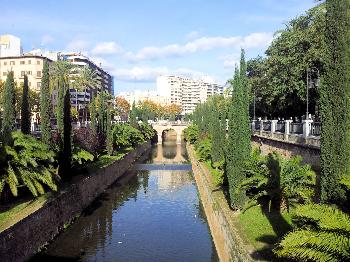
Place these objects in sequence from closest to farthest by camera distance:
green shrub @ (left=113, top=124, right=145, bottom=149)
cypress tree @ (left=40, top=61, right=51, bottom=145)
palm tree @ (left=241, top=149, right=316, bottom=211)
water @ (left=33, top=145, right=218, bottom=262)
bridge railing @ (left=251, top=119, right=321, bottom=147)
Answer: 1. palm tree @ (left=241, top=149, right=316, bottom=211)
2. water @ (left=33, top=145, right=218, bottom=262)
3. bridge railing @ (left=251, top=119, right=321, bottom=147)
4. cypress tree @ (left=40, top=61, right=51, bottom=145)
5. green shrub @ (left=113, top=124, right=145, bottom=149)

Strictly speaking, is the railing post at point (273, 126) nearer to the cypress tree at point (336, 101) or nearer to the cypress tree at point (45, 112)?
the cypress tree at point (45, 112)

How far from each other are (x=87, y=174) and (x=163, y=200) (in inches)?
235

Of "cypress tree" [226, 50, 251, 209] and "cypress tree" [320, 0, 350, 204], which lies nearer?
"cypress tree" [320, 0, 350, 204]

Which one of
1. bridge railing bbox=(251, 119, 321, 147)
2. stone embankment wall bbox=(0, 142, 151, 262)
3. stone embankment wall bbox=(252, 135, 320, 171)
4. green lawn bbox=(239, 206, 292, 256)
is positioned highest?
bridge railing bbox=(251, 119, 321, 147)

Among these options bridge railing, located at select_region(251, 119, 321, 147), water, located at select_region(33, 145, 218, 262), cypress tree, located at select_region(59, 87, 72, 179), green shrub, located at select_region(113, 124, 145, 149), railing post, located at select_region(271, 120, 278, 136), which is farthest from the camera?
green shrub, located at select_region(113, 124, 145, 149)

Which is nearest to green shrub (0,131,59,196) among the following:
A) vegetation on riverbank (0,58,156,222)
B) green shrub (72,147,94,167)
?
vegetation on riverbank (0,58,156,222)

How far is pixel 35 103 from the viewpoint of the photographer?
84500mm

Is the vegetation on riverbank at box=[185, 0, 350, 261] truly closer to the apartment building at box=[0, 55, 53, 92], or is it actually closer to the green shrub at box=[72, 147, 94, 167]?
the green shrub at box=[72, 147, 94, 167]

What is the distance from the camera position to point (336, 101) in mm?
10758

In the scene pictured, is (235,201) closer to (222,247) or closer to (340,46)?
(222,247)

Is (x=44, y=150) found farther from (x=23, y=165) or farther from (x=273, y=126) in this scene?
(x=273, y=126)

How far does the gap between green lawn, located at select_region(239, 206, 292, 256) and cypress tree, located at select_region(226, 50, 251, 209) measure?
4.23 feet

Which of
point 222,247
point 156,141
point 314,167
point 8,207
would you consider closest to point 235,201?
point 222,247

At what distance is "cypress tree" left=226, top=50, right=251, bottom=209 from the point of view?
768 inches
